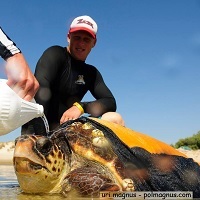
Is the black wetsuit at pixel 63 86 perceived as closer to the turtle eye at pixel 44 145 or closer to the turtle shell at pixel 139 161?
the turtle shell at pixel 139 161

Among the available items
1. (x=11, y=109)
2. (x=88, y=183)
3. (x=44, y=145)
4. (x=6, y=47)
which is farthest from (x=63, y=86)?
(x=6, y=47)

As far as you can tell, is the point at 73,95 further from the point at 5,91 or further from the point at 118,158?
the point at 5,91

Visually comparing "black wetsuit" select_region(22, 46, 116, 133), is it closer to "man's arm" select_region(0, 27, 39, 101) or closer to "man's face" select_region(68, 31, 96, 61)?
"man's face" select_region(68, 31, 96, 61)

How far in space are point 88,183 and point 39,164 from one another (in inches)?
15.4

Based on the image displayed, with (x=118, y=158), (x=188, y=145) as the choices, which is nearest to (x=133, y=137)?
(x=118, y=158)

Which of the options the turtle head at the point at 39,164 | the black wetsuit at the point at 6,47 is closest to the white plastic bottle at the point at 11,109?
the black wetsuit at the point at 6,47

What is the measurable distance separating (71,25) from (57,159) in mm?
1649

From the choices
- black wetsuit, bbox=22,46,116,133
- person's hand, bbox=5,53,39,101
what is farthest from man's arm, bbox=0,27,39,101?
black wetsuit, bbox=22,46,116,133

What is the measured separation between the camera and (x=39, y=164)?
3.12m

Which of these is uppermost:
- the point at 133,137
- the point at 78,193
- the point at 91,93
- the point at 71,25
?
Answer: the point at 71,25

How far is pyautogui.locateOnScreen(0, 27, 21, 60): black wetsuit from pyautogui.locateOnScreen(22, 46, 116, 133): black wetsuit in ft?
6.02

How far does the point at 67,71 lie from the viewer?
4.20 meters

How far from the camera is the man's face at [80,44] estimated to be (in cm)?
426

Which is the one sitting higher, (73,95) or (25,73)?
(25,73)
